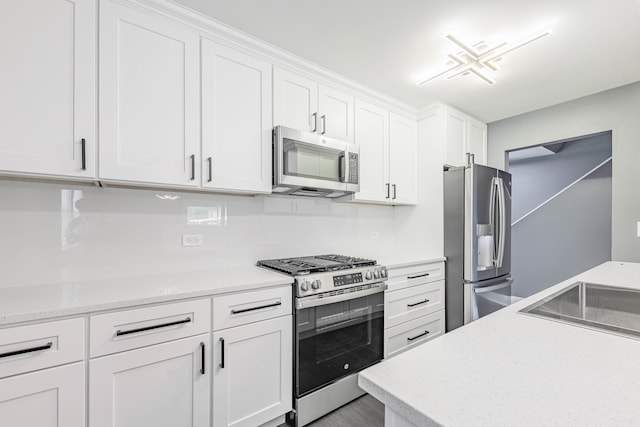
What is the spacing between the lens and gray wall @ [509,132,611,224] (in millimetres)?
4094

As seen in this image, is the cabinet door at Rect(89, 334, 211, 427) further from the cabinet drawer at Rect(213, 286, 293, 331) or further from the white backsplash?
the white backsplash

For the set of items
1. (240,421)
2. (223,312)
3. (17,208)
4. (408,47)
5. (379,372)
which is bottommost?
(240,421)

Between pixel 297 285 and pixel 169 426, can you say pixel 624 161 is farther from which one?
pixel 169 426

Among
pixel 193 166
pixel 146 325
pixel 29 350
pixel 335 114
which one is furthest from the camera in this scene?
pixel 335 114

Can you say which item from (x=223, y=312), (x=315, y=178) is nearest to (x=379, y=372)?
(x=223, y=312)

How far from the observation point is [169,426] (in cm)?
139

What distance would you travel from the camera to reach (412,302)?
257 cm

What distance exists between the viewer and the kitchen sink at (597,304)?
4.44ft

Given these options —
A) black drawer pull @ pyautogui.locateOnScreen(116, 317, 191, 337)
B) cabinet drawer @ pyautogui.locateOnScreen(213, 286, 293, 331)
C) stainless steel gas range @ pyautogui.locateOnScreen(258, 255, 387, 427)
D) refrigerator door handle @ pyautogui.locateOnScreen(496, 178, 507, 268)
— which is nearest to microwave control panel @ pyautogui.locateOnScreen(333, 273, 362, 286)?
stainless steel gas range @ pyautogui.locateOnScreen(258, 255, 387, 427)

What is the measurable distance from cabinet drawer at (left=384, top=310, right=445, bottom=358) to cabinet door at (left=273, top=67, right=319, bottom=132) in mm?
1782

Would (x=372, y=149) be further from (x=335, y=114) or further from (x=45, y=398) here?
(x=45, y=398)

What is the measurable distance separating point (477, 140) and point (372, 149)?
1539 millimetres

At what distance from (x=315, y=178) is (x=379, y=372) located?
162cm

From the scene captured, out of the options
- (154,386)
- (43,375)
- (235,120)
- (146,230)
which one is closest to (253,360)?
(154,386)
